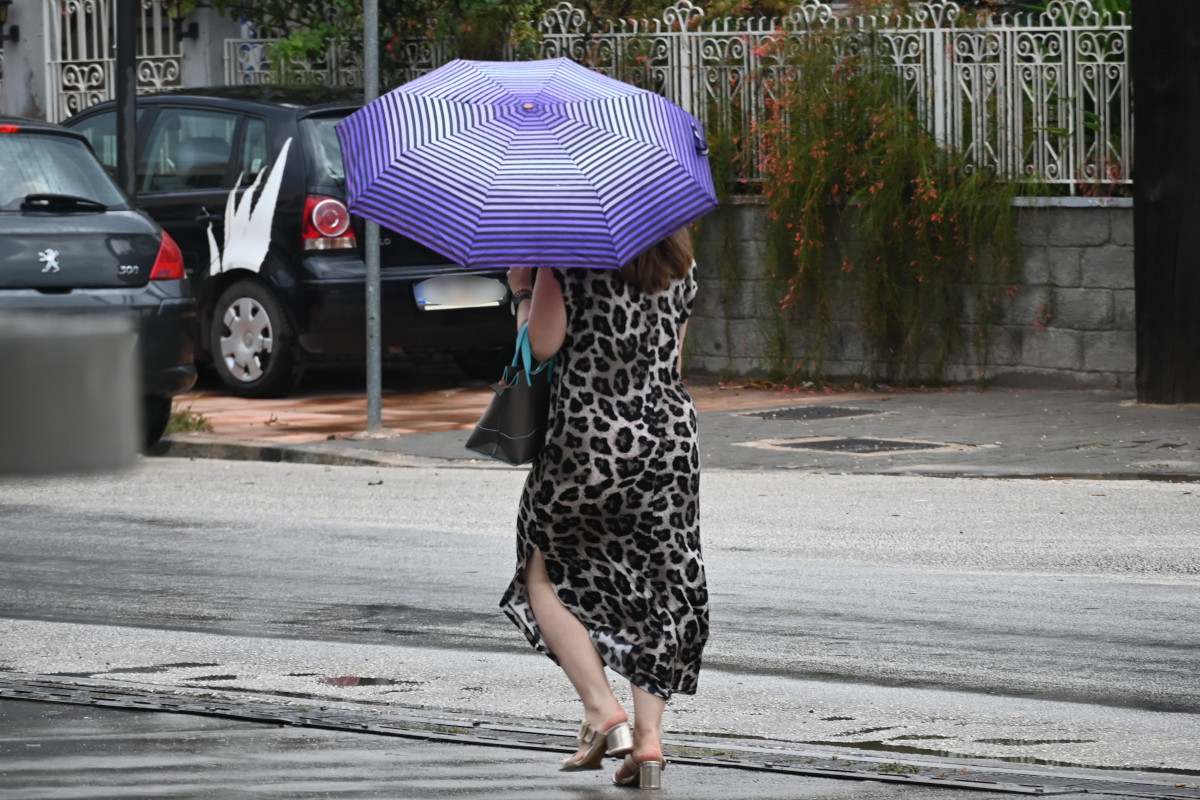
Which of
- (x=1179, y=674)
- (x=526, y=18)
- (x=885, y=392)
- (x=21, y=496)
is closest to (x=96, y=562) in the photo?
(x=21, y=496)

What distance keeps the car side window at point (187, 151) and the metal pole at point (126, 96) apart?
82cm

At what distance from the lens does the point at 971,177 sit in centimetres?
1291

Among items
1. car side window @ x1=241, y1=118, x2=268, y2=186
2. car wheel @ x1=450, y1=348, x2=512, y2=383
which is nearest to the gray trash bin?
car side window @ x1=241, y1=118, x2=268, y2=186

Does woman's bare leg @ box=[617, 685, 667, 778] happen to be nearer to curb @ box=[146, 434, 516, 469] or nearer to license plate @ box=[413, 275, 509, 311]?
A: curb @ box=[146, 434, 516, 469]

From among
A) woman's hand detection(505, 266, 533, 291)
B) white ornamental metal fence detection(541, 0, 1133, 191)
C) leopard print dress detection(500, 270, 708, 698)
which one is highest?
white ornamental metal fence detection(541, 0, 1133, 191)

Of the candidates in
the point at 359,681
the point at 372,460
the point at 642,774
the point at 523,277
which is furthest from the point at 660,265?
the point at 372,460

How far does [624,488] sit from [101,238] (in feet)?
16.8

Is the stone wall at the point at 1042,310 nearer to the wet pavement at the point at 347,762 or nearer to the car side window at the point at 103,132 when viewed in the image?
the car side window at the point at 103,132

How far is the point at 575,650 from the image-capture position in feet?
15.7

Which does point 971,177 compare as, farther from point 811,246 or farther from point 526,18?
point 526,18

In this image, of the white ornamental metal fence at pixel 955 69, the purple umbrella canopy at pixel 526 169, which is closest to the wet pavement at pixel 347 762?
the purple umbrella canopy at pixel 526 169

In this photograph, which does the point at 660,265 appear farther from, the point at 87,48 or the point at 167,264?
the point at 87,48

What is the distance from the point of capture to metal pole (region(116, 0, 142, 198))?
12430mm

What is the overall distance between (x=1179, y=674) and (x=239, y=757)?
269 centimetres
